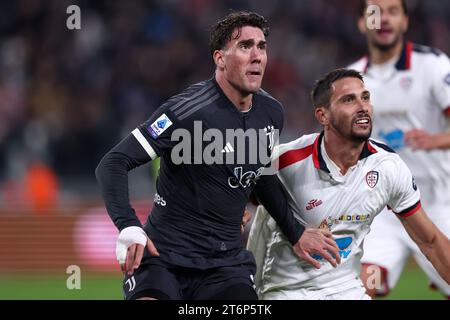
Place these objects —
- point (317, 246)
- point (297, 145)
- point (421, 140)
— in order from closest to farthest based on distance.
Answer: point (317, 246) < point (297, 145) < point (421, 140)


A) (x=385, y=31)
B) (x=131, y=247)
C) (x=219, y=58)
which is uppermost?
(x=385, y=31)

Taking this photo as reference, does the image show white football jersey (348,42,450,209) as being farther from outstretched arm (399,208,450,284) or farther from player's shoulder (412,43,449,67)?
outstretched arm (399,208,450,284)

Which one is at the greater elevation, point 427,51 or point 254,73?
point 427,51

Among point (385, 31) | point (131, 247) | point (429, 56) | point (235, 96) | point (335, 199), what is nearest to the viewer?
point (131, 247)

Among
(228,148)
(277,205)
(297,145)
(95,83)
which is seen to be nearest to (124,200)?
(228,148)

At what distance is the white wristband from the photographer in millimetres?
5172

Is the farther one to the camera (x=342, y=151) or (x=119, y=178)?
(x=342, y=151)

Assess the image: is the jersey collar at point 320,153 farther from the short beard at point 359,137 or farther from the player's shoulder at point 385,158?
the short beard at point 359,137

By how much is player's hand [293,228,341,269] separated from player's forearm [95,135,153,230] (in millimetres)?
1162

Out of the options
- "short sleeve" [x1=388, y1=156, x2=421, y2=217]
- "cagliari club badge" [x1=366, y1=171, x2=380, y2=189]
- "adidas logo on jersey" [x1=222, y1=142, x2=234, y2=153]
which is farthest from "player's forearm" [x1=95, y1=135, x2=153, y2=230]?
"short sleeve" [x1=388, y1=156, x2=421, y2=217]

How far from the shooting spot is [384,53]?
807 centimetres

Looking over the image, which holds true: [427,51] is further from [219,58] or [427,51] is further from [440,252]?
[219,58]

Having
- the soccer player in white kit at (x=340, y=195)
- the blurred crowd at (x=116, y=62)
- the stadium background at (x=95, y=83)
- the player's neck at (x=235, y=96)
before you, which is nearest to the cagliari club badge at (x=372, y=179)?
the soccer player in white kit at (x=340, y=195)

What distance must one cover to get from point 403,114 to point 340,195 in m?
2.14
